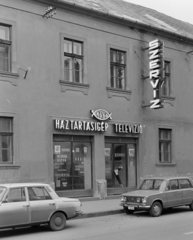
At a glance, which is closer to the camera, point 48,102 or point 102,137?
point 48,102

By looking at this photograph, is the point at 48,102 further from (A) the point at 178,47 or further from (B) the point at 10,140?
(A) the point at 178,47

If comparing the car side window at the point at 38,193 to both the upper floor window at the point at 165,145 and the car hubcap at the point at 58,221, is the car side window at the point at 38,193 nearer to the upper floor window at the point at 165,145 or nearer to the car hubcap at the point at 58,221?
the car hubcap at the point at 58,221

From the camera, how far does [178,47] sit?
23281 millimetres

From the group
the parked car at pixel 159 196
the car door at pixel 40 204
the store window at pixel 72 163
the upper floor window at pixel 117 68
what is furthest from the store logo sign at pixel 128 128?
the car door at pixel 40 204

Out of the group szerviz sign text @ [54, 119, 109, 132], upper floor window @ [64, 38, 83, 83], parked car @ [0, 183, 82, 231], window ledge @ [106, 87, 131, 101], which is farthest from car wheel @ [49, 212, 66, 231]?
window ledge @ [106, 87, 131, 101]

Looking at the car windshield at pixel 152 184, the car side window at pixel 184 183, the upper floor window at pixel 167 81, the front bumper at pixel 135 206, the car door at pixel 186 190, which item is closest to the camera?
the front bumper at pixel 135 206

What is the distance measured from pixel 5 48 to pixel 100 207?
7476 millimetres

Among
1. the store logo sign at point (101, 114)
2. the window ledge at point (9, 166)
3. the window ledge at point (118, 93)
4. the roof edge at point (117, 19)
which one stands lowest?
the window ledge at point (9, 166)

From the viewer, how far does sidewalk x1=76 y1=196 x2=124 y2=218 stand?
14742mm

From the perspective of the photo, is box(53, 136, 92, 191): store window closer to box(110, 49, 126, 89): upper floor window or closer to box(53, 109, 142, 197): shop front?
box(53, 109, 142, 197): shop front

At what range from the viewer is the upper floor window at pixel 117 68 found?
20.2 metres

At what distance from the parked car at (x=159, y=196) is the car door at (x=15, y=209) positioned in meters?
4.81

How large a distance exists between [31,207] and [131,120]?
10.6m

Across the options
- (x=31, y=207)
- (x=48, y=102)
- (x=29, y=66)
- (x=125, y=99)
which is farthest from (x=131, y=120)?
(x=31, y=207)
